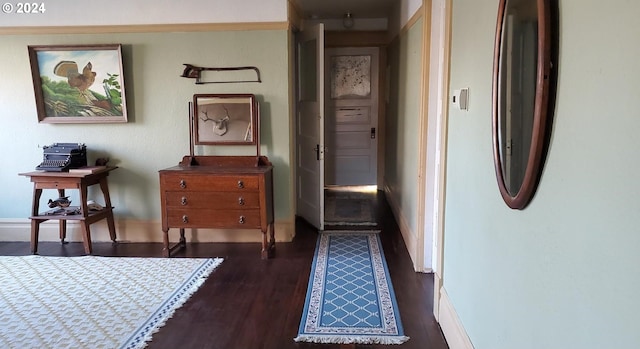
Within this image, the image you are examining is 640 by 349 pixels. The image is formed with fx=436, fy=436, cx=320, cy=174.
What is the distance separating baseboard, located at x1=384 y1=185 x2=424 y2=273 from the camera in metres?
3.47

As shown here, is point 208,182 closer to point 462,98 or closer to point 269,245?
point 269,245

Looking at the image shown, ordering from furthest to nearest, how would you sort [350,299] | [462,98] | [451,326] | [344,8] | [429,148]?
1. [344,8]
2. [429,148]
3. [350,299]
4. [451,326]
5. [462,98]

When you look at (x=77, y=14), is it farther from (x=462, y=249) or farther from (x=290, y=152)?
(x=462, y=249)

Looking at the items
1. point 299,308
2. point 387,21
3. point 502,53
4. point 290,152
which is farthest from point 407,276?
point 387,21

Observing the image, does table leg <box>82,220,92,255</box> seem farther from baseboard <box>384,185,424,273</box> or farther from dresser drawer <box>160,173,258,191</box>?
baseboard <box>384,185,424,273</box>

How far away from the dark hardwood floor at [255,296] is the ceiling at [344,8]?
2.71m

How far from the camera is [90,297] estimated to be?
2965mm

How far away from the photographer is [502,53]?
1.55m

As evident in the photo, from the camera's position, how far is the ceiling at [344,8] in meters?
5.15

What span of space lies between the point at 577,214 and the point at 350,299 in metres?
2.01

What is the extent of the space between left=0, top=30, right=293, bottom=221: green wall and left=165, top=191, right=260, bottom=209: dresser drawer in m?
0.54

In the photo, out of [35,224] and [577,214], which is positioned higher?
Result: [577,214]

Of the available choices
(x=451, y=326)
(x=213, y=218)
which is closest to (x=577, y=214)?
(x=451, y=326)

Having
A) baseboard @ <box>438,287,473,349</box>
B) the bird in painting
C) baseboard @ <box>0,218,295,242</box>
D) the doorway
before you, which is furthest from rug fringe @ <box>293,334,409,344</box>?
the doorway
